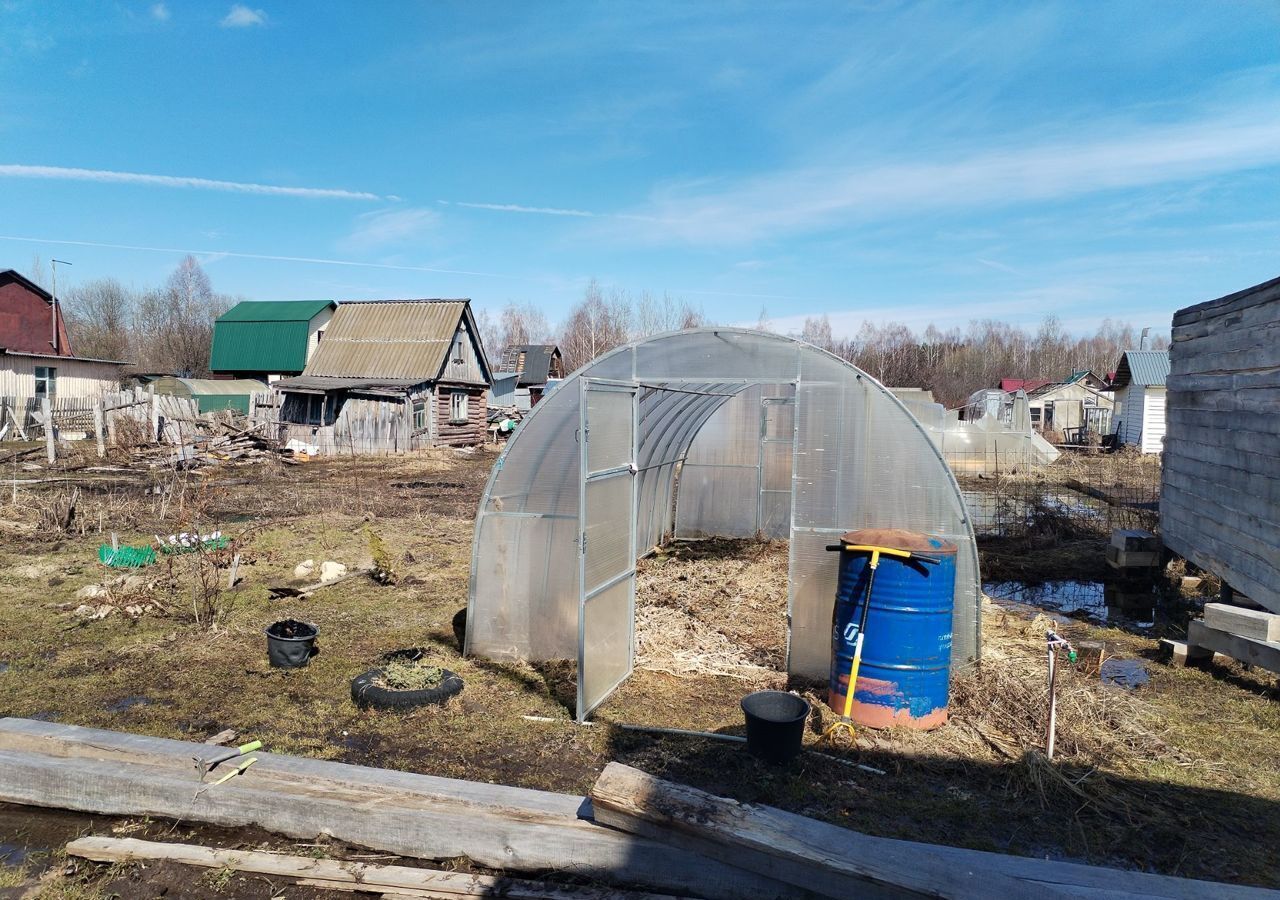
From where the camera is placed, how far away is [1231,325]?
8.48 meters

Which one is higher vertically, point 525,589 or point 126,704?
point 525,589

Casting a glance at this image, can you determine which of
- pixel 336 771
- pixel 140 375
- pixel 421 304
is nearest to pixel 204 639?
pixel 336 771

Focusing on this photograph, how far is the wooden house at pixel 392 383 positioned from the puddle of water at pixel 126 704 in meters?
19.8

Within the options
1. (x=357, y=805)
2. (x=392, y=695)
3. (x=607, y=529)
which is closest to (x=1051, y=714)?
(x=607, y=529)

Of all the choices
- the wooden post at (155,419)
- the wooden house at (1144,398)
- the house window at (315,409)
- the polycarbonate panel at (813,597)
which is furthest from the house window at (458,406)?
the wooden house at (1144,398)

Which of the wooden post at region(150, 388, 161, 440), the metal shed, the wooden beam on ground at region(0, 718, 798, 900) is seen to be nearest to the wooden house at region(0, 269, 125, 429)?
the metal shed

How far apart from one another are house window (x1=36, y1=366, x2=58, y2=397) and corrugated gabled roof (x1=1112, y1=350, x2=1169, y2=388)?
139 feet

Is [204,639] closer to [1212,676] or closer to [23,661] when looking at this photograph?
[23,661]

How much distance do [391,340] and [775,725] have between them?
2927 centimetres

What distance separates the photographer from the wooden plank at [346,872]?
12.5ft

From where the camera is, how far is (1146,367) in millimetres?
29641

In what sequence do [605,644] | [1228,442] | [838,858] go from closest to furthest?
[838,858]
[605,644]
[1228,442]

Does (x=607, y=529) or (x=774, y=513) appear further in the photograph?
(x=774, y=513)

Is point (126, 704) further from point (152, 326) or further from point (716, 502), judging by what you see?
point (152, 326)
